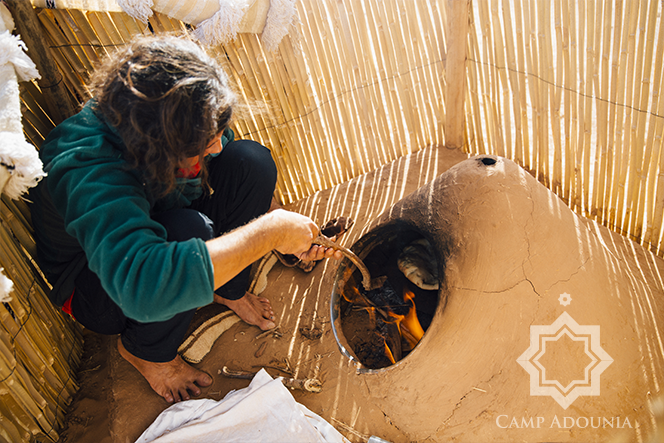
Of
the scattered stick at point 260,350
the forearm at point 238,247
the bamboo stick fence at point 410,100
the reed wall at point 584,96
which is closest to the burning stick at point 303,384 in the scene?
the scattered stick at point 260,350

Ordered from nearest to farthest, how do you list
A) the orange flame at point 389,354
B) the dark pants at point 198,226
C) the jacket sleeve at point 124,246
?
the jacket sleeve at point 124,246
the dark pants at point 198,226
the orange flame at point 389,354

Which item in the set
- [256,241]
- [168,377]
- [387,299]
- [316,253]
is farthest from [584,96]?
[168,377]

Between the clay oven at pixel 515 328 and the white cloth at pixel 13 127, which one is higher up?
the white cloth at pixel 13 127

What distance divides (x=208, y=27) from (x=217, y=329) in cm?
167

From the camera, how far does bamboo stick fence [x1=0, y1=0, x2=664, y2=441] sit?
205cm

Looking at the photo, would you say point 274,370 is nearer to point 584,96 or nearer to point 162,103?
point 162,103

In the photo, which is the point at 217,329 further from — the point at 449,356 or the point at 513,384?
the point at 513,384

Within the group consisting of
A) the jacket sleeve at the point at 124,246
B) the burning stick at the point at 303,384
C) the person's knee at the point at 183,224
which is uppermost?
the jacket sleeve at the point at 124,246

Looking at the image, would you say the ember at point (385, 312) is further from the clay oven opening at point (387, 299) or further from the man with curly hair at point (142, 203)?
the man with curly hair at point (142, 203)

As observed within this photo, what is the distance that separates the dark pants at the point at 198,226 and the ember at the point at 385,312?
68 cm

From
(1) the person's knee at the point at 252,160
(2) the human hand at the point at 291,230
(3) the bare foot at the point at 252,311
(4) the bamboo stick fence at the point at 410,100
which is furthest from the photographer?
(3) the bare foot at the point at 252,311

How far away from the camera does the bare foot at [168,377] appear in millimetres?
2119

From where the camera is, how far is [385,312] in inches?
97.7

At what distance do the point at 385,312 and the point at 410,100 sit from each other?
1689 mm
